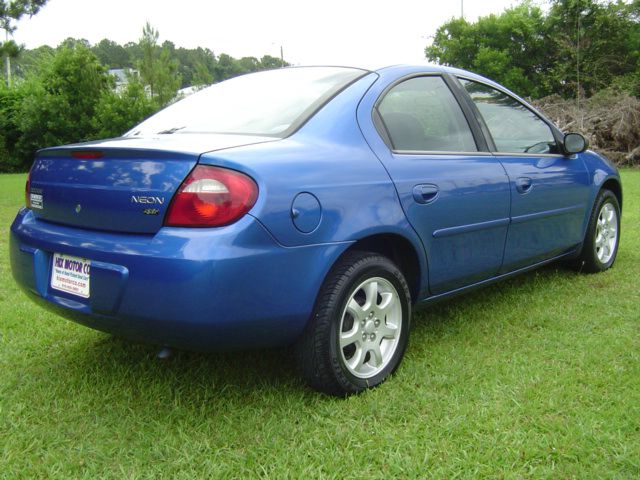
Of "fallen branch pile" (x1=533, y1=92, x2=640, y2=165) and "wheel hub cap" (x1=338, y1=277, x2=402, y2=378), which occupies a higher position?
"fallen branch pile" (x1=533, y1=92, x2=640, y2=165)

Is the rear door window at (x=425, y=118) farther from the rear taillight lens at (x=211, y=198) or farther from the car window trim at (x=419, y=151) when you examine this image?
the rear taillight lens at (x=211, y=198)

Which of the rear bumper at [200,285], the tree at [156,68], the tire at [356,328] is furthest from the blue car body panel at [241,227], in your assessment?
the tree at [156,68]

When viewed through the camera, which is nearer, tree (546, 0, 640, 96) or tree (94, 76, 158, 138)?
tree (94, 76, 158, 138)

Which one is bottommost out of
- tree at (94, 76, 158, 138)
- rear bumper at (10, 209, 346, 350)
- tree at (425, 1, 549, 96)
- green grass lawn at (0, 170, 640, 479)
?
green grass lawn at (0, 170, 640, 479)

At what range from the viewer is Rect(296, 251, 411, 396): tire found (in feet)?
7.68

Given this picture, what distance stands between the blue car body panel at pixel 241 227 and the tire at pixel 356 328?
0.11m

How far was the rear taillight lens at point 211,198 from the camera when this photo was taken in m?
2.05

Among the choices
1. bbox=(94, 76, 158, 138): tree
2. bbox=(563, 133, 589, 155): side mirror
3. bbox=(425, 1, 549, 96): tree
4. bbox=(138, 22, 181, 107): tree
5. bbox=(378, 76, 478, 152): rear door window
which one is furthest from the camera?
bbox=(425, 1, 549, 96): tree

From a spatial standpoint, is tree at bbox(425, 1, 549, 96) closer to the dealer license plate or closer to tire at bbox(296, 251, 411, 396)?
tire at bbox(296, 251, 411, 396)

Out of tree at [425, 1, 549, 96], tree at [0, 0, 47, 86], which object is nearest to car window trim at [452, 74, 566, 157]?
tree at [0, 0, 47, 86]

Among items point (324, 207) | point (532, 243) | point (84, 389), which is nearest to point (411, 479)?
point (324, 207)

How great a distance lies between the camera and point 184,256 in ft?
6.54

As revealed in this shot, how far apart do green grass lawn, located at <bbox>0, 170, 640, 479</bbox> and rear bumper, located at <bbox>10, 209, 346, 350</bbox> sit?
0.36 m

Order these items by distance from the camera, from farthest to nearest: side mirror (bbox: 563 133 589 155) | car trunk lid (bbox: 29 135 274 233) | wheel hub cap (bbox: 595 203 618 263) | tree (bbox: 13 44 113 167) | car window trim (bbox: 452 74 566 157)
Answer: tree (bbox: 13 44 113 167)
wheel hub cap (bbox: 595 203 618 263)
side mirror (bbox: 563 133 589 155)
car window trim (bbox: 452 74 566 157)
car trunk lid (bbox: 29 135 274 233)
